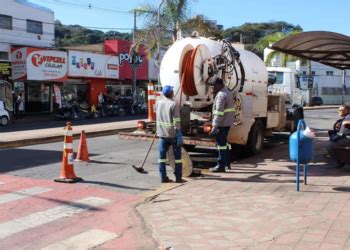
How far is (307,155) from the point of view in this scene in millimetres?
7996

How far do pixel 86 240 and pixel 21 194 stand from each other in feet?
9.20

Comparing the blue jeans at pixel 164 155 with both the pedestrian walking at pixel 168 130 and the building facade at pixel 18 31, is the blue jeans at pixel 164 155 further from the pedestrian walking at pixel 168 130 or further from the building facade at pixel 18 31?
the building facade at pixel 18 31

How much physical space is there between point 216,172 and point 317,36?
386cm

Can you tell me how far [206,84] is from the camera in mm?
11031

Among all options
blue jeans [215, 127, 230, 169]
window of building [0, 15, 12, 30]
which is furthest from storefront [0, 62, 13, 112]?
blue jeans [215, 127, 230, 169]

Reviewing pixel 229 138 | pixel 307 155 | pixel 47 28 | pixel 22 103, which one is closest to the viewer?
pixel 307 155

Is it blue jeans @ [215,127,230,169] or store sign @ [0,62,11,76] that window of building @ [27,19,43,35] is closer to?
store sign @ [0,62,11,76]

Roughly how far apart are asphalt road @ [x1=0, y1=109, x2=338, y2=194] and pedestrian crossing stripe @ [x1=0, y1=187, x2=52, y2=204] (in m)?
0.97

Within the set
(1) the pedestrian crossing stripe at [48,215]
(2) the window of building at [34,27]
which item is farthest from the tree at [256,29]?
(1) the pedestrian crossing stripe at [48,215]

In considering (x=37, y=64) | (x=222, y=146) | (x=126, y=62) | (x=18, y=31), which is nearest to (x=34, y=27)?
(x=18, y=31)

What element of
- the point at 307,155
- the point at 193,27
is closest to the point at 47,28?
the point at 193,27

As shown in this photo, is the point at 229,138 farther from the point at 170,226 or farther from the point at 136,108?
the point at 136,108

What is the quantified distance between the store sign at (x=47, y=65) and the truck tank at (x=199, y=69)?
2031 cm

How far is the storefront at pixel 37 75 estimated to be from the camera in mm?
29750
